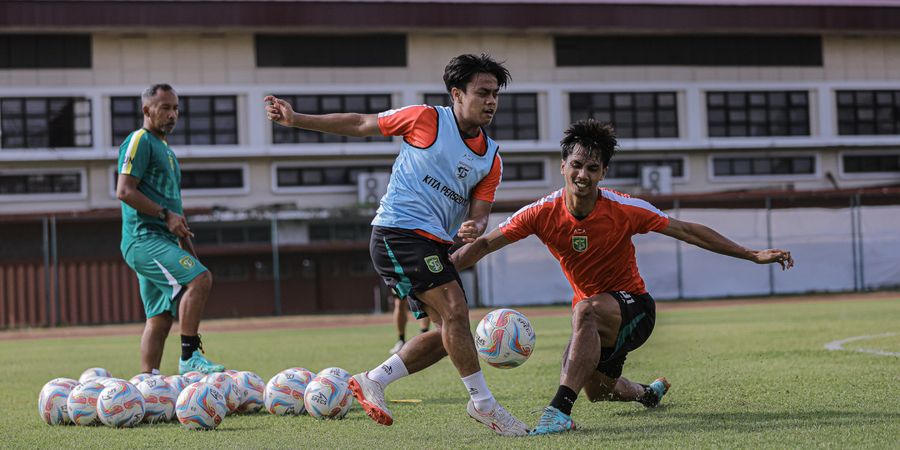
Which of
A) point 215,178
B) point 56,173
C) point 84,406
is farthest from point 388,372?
point 56,173

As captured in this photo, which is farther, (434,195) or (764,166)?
(764,166)

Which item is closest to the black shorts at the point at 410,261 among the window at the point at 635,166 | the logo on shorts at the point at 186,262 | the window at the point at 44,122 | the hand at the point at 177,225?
the hand at the point at 177,225

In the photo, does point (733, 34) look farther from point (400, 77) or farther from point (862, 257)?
point (862, 257)

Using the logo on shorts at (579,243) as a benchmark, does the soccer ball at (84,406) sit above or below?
below

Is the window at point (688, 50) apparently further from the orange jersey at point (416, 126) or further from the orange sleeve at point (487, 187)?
the orange jersey at point (416, 126)

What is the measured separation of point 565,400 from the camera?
20.3ft

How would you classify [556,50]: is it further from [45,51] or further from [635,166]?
[45,51]

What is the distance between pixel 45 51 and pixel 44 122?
3.07m

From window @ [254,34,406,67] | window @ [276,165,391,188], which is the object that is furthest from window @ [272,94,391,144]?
window @ [254,34,406,67]

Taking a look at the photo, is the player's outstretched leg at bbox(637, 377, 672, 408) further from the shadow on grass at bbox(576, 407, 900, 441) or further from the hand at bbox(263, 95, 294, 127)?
the hand at bbox(263, 95, 294, 127)

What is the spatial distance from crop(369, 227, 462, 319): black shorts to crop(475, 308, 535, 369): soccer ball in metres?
0.40

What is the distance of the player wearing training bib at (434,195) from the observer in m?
6.41

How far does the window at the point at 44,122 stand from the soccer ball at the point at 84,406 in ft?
137

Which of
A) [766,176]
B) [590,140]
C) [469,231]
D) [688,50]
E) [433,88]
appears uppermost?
[688,50]
